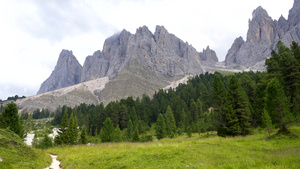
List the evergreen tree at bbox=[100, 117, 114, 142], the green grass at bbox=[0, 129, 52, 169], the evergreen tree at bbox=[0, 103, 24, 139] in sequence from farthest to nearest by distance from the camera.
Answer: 1. the evergreen tree at bbox=[100, 117, 114, 142]
2. the evergreen tree at bbox=[0, 103, 24, 139]
3. the green grass at bbox=[0, 129, 52, 169]

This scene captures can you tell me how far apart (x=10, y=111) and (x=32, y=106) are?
16629 centimetres

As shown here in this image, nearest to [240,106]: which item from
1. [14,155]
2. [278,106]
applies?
[278,106]

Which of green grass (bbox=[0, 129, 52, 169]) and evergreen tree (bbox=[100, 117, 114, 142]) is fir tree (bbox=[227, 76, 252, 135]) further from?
evergreen tree (bbox=[100, 117, 114, 142])

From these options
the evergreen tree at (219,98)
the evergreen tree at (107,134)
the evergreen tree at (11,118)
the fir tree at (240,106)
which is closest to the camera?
the fir tree at (240,106)

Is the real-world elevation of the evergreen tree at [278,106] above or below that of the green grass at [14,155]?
above

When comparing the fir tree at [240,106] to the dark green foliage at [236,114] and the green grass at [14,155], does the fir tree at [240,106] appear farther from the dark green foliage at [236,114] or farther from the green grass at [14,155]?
the green grass at [14,155]

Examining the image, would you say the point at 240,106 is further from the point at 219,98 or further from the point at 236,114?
the point at 219,98

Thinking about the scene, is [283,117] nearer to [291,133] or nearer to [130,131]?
[291,133]

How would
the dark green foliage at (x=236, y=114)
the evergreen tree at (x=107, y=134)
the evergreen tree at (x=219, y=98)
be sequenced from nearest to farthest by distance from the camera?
the dark green foliage at (x=236, y=114)
the evergreen tree at (x=219, y=98)
the evergreen tree at (x=107, y=134)

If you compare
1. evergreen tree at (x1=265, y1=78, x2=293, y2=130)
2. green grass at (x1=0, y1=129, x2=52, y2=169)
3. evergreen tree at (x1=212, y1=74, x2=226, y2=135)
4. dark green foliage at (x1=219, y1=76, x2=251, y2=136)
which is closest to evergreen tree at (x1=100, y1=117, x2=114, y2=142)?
evergreen tree at (x1=212, y1=74, x2=226, y2=135)

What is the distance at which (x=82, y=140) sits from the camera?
144 feet

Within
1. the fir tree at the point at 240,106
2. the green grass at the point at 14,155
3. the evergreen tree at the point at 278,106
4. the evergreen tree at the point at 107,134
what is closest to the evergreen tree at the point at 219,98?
the fir tree at the point at 240,106

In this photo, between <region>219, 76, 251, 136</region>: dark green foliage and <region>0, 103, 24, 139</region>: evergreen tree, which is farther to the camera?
<region>0, 103, 24, 139</region>: evergreen tree

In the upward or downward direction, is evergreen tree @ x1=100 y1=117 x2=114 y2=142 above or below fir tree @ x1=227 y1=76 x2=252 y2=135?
below
